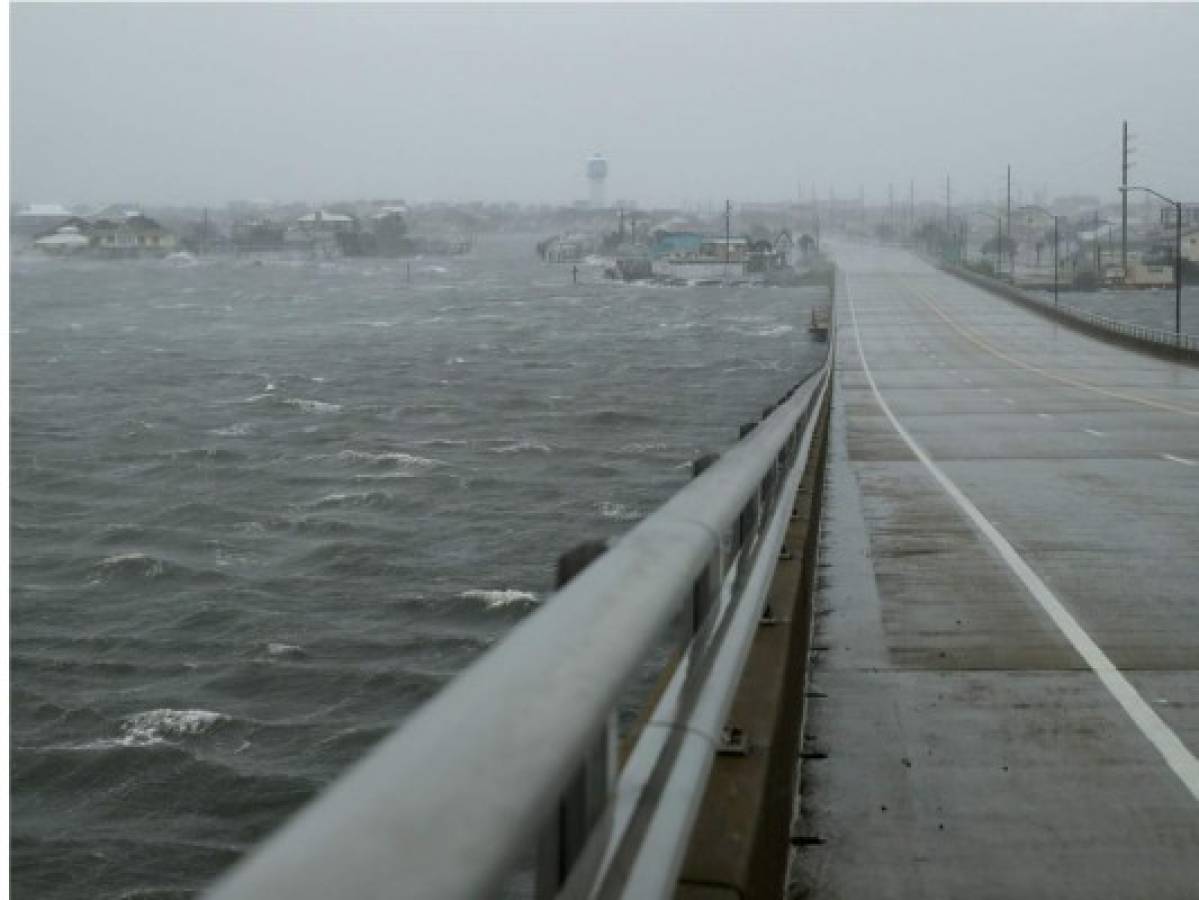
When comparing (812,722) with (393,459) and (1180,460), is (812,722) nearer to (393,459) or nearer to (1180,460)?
(1180,460)

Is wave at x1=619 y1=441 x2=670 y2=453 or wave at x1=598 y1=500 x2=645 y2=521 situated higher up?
wave at x1=619 y1=441 x2=670 y2=453

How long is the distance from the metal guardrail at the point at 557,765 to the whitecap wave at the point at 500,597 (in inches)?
827

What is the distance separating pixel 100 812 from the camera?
17891 mm

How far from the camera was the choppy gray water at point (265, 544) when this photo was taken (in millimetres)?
18625

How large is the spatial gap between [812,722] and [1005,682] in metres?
1.27

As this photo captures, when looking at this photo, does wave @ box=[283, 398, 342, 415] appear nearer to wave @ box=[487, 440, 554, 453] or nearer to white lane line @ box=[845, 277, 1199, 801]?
wave @ box=[487, 440, 554, 453]

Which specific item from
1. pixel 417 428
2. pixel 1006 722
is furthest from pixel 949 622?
pixel 417 428

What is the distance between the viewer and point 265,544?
34.8 meters

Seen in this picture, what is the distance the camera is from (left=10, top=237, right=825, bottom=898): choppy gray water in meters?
18.6

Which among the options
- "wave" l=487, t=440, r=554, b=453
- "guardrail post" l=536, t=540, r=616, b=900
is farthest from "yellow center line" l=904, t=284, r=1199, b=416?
"guardrail post" l=536, t=540, r=616, b=900

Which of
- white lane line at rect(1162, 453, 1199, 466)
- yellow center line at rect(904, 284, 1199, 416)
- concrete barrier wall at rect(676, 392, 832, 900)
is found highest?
concrete barrier wall at rect(676, 392, 832, 900)

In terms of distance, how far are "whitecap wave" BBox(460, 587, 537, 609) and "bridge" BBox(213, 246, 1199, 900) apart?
351 inches

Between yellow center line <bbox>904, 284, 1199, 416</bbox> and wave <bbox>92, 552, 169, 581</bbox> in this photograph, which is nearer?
wave <bbox>92, 552, 169, 581</bbox>

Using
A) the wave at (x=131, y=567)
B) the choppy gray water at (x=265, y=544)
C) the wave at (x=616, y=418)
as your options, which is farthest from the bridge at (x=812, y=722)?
the wave at (x=616, y=418)
